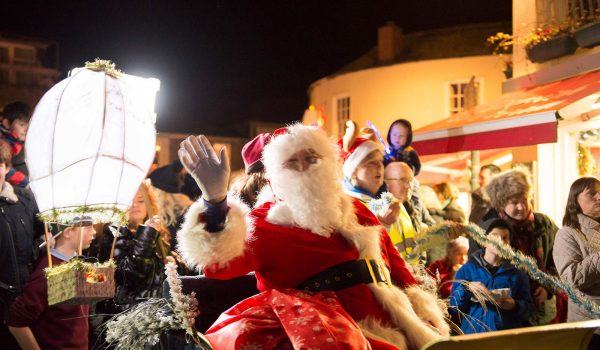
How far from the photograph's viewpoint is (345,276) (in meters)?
3.59

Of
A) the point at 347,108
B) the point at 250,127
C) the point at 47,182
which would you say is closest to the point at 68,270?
the point at 47,182

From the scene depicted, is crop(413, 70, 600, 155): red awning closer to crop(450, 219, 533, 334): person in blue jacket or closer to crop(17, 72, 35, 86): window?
crop(450, 219, 533, 334): person in blue jacket

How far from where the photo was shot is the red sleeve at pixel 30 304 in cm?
455

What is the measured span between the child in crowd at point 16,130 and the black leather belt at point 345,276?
3.72m

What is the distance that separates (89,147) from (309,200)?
4.75 ft

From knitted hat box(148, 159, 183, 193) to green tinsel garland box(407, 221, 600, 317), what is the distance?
353 cm

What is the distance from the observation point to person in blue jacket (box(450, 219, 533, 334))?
16.5 feet

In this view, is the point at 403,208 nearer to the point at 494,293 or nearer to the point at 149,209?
the point at 494,293

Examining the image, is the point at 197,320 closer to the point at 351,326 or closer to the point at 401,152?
the point at 351,326

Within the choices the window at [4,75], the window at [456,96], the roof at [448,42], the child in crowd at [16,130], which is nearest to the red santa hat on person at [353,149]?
the child in crowd at [16,130]

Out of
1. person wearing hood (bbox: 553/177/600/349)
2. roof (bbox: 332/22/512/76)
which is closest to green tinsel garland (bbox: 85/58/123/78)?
person wearing hood (bbox: 553/177/600/349)

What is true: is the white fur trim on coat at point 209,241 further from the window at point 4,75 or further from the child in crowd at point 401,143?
the window at point 4,75

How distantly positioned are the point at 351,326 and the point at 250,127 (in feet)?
106

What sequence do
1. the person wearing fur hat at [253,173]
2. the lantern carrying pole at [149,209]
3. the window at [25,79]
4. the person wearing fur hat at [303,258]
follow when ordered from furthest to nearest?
the window at [25,79] → the lantern carrying pole at [149,209] → the person wearing fur hat at [253,173] → the person wearing fur hat at [303,258]
